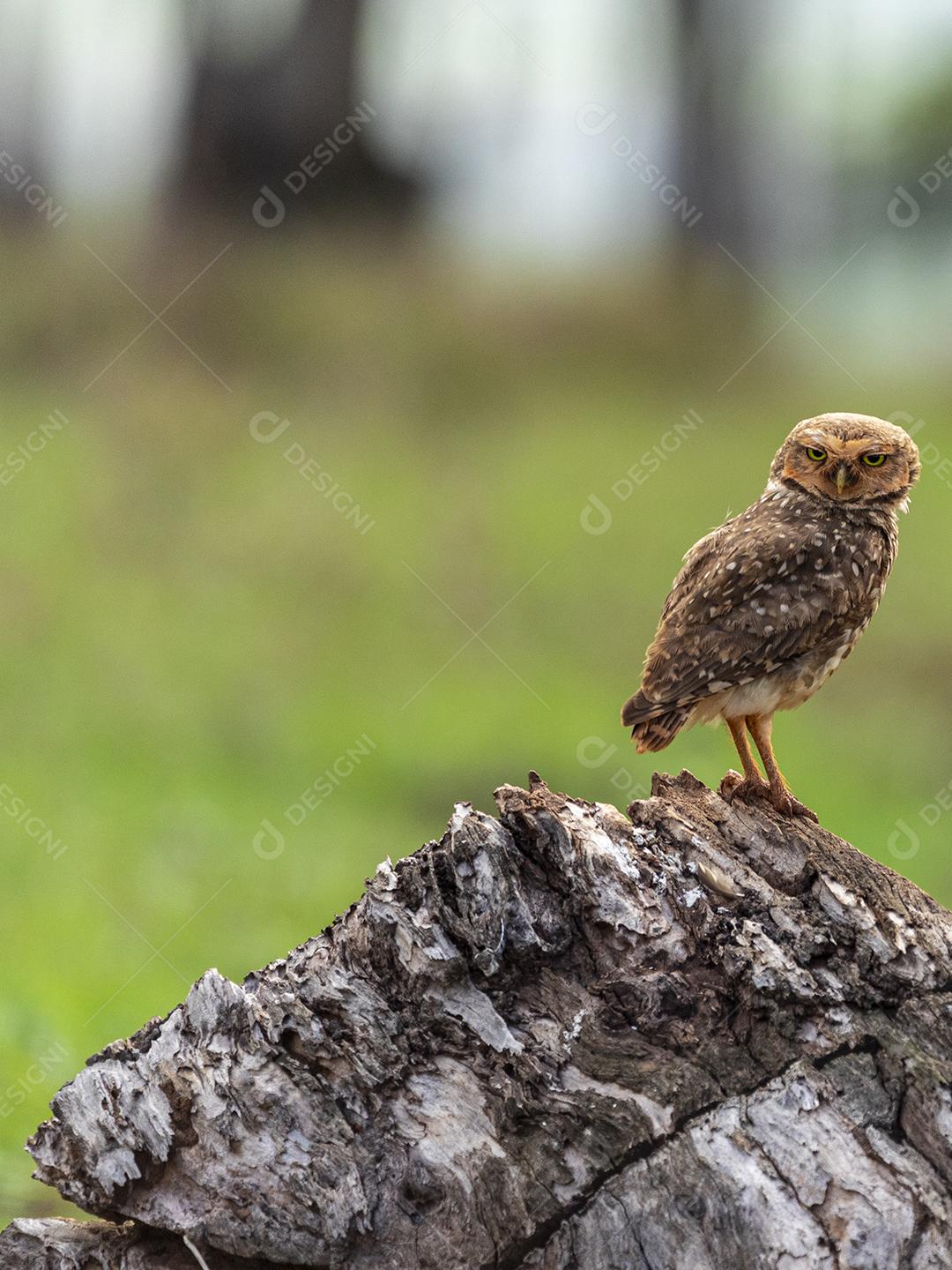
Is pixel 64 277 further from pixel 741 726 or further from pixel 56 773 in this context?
pixel 741 726

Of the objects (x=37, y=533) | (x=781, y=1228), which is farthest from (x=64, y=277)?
(x=781, y=1228)

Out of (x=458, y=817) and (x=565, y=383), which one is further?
(x=565, y=383)

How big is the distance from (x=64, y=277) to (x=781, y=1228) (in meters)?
21.4

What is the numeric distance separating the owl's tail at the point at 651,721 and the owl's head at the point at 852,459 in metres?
1.01

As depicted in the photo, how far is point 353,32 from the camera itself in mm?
28172
